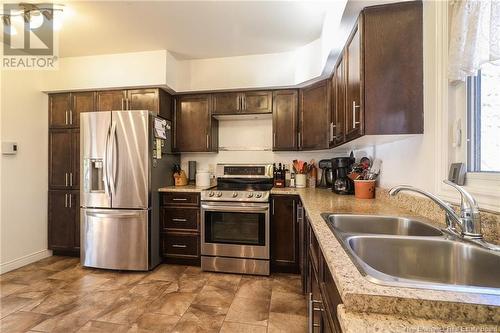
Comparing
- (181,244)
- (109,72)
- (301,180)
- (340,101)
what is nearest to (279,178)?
(301,180)

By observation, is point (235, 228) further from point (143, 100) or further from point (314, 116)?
point (143, 100)

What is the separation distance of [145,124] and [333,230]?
2.29 meters

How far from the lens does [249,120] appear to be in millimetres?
3340

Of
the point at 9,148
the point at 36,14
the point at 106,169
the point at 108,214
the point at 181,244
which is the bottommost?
the point at 181,244

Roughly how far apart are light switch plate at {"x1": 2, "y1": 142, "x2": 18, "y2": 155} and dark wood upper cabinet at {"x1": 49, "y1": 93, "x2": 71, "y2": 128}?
0.50m

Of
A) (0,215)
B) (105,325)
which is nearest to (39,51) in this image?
(0,215)

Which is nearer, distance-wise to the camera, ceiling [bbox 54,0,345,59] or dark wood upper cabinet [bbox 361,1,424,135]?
dark wood upper cabinet [bbox 361,1,424,135]

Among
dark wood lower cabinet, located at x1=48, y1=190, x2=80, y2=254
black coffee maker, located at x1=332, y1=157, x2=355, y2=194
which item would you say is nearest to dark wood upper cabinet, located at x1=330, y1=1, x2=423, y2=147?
black coffee maker, located at x1=332, y1=157, x2=355, y2=194

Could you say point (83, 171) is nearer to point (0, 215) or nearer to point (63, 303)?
point (0, 215)

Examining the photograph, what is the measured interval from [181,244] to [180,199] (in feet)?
1.73

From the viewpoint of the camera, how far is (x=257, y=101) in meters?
3.03

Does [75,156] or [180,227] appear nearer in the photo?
[180,227]

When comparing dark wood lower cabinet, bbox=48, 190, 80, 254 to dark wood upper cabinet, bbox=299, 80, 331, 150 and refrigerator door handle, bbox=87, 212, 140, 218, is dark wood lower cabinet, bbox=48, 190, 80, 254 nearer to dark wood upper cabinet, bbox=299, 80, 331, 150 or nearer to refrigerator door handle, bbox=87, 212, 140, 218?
refrigerator door handle, bbox=87, 212, 140, 218

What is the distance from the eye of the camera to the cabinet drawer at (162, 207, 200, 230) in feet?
9.21
